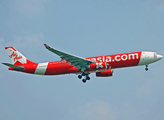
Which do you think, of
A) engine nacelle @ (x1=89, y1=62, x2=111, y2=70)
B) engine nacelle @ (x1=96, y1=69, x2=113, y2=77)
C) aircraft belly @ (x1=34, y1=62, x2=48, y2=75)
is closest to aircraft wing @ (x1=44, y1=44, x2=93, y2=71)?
engine nacelle @ (x1=89, y1=62, x2=111, y2=70)

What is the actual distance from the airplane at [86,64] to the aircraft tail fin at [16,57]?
0.89m

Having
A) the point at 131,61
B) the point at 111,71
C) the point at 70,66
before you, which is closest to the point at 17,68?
the point at 70,66

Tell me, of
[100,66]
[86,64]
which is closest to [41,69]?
[86,64]

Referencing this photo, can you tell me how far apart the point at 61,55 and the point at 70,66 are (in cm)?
465

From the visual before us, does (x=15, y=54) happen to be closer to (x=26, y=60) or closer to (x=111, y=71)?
(x=26, y=60)

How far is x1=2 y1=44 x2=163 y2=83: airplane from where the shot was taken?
160 feet

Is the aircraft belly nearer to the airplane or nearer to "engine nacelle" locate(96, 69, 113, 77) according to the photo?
the airplane

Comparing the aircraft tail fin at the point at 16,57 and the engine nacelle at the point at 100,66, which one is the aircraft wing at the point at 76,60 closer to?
the engine nacelle at the point at 100,66

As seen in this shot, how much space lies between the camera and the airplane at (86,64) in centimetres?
4889

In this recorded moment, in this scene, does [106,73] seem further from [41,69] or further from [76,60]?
[41,69]

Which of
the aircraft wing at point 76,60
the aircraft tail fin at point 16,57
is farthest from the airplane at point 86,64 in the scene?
the aircraft tail fin at point 16,57

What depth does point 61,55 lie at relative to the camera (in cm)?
4734

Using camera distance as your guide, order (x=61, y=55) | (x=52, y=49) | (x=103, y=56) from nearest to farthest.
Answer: (x=52, y=49) → (x=61, y=55) → (x=103, y=56)

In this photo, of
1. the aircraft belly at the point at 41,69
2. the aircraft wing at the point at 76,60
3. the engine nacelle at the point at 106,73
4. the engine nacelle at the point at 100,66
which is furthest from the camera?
the engine nacelle at the point at 106,73
